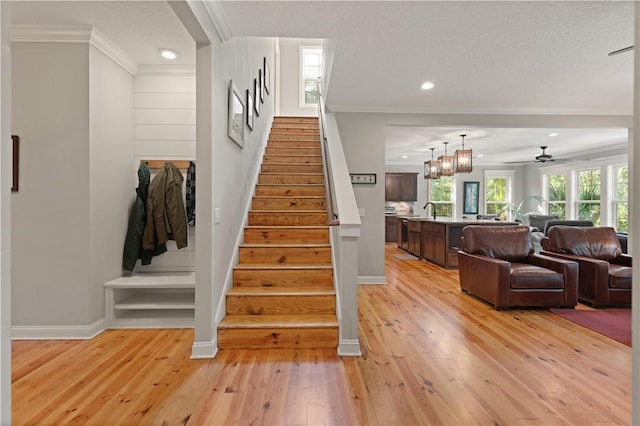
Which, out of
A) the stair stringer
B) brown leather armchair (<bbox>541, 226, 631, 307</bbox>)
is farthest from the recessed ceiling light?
brown leather armchair (<bbox>541, 226, 631, 307</bbox>)

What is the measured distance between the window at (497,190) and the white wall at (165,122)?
990 centimetres

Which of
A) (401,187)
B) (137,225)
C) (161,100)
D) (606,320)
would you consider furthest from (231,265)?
(401,187)

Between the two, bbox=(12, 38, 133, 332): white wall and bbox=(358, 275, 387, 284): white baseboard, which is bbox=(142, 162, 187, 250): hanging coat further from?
bbox=(358, 275, 387, 284): white baseboard

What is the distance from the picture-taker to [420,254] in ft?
22.9

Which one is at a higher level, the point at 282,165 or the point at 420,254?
the point at 282,165

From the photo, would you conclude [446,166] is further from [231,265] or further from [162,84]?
[162,84]

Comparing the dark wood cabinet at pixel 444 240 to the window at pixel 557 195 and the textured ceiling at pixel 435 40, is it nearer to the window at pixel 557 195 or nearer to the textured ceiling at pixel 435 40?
the textured ceiling at pixel 435 40

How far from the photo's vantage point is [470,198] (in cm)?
1034

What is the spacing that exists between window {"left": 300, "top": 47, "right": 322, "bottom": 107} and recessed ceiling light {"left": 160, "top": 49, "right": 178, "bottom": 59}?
4.52m

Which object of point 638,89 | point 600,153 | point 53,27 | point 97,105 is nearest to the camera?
point 638,89

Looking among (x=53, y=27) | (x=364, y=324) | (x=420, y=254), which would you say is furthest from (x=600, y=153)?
(x=53, y=27)

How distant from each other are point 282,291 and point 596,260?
3729 millimetres

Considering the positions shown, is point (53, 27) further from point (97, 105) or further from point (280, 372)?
point (280, 372)

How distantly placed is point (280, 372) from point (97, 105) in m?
2.76
